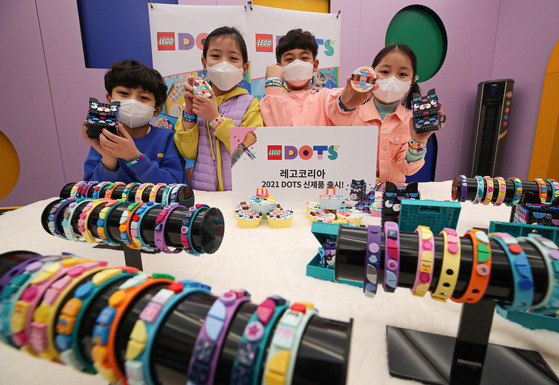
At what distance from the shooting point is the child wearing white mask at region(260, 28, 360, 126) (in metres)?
1.38

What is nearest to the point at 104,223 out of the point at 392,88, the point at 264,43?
the point at 392,88

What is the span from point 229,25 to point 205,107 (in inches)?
48.0

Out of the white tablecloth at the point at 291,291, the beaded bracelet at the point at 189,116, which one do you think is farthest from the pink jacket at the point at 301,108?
the white tablecloth at the point at 291,291

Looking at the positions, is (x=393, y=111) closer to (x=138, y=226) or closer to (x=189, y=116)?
(x=189, y=116)

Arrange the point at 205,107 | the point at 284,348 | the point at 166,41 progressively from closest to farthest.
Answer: the point at 284,348 < the point at 205,107 < the point at 166,41

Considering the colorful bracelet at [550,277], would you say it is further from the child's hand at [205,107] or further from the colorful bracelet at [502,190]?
the child's hand at [205,107]

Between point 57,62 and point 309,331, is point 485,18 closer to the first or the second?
point 309,331

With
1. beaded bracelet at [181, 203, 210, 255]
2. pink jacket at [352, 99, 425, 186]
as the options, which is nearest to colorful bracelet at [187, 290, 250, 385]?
beaded bracelet at [181, 203, 210, 255]

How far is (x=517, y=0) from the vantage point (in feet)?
7.94

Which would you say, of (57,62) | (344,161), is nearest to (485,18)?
(344,161)

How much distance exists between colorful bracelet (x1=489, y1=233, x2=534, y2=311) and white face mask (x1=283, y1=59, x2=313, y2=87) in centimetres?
139

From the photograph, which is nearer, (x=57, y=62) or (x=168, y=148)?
(x=168, y=148)

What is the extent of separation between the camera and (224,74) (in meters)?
1.38

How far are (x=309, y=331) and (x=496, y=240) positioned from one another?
27 cm
